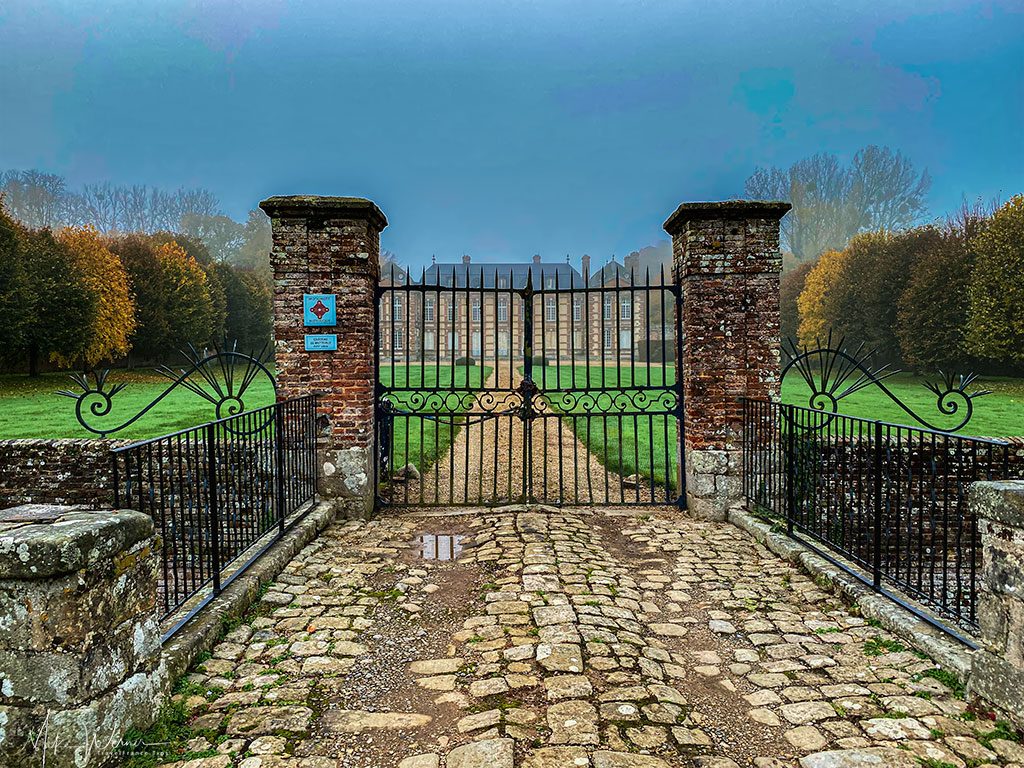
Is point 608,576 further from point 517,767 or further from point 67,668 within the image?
point 67,668

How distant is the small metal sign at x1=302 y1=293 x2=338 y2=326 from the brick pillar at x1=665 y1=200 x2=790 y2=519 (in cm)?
420

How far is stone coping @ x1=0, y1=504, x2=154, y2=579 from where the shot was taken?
2449mm

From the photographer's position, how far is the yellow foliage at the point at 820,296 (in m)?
30.9

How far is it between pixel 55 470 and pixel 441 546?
6.18m

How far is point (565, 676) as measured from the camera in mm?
3400

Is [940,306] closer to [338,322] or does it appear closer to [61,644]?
[338,322]

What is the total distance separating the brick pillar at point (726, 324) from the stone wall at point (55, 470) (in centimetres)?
808

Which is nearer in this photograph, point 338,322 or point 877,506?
point 877,506

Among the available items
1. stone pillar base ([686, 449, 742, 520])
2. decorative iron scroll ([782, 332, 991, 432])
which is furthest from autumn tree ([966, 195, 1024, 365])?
stone pillar base ([686, 449, 742, 520])

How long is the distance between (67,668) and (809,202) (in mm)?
45670

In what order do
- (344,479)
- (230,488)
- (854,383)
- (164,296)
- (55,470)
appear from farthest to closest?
(164,296) < (55,470) < (344,479) < (854,383) < (230,488)

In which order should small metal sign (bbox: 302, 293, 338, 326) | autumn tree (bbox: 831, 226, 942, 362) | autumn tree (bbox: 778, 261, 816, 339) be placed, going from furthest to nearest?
1. autumn tree (bbox: 778, 261, 816, 339)
2. autumn tree (bbox: 831, 226, 942, 362)
3. small metal sign (bbox: 302, 293, 338, 326)

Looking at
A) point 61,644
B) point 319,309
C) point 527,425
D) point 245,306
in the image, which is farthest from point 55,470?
point 245,306

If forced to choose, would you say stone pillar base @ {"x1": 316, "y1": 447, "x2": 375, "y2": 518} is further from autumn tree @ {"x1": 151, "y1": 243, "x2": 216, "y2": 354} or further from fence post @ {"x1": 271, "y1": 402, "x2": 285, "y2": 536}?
autumn tree @ {"x1": 151, "y1": 243, "x2": 216, "y2": 354}
